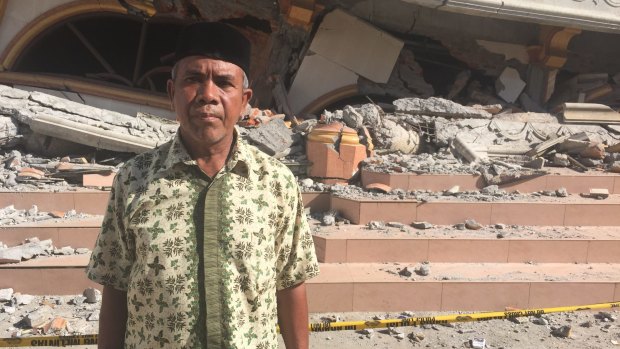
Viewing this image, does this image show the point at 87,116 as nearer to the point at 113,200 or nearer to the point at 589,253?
the point at 113,200

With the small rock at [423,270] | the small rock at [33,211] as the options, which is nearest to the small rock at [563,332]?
the small rock at [423,270]

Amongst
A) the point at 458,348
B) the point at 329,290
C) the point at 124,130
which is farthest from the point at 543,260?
the point at 124,130

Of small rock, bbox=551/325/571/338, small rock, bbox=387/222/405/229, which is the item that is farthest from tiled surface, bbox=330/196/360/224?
small rock, bbox=551/325/571/338

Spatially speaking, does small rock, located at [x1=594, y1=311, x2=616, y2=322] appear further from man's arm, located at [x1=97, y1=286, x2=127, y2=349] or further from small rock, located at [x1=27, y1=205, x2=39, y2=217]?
small rock, located at [x1=27, y1=205, x2=39, y2=217]

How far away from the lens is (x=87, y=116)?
15.5 ft

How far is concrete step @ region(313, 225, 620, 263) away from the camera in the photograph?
349 cm

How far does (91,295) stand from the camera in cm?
302

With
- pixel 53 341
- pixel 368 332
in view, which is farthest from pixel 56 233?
pixel 368 332

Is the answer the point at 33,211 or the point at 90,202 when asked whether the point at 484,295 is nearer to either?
the point at 90,202

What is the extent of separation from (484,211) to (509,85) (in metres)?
4.62

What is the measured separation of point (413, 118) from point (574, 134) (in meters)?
2.20

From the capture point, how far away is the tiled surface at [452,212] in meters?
3.92

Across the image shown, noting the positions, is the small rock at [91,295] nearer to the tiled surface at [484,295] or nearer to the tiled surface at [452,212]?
the tiled surface at [484,295]

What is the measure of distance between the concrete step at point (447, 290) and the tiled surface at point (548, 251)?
0.80ft
